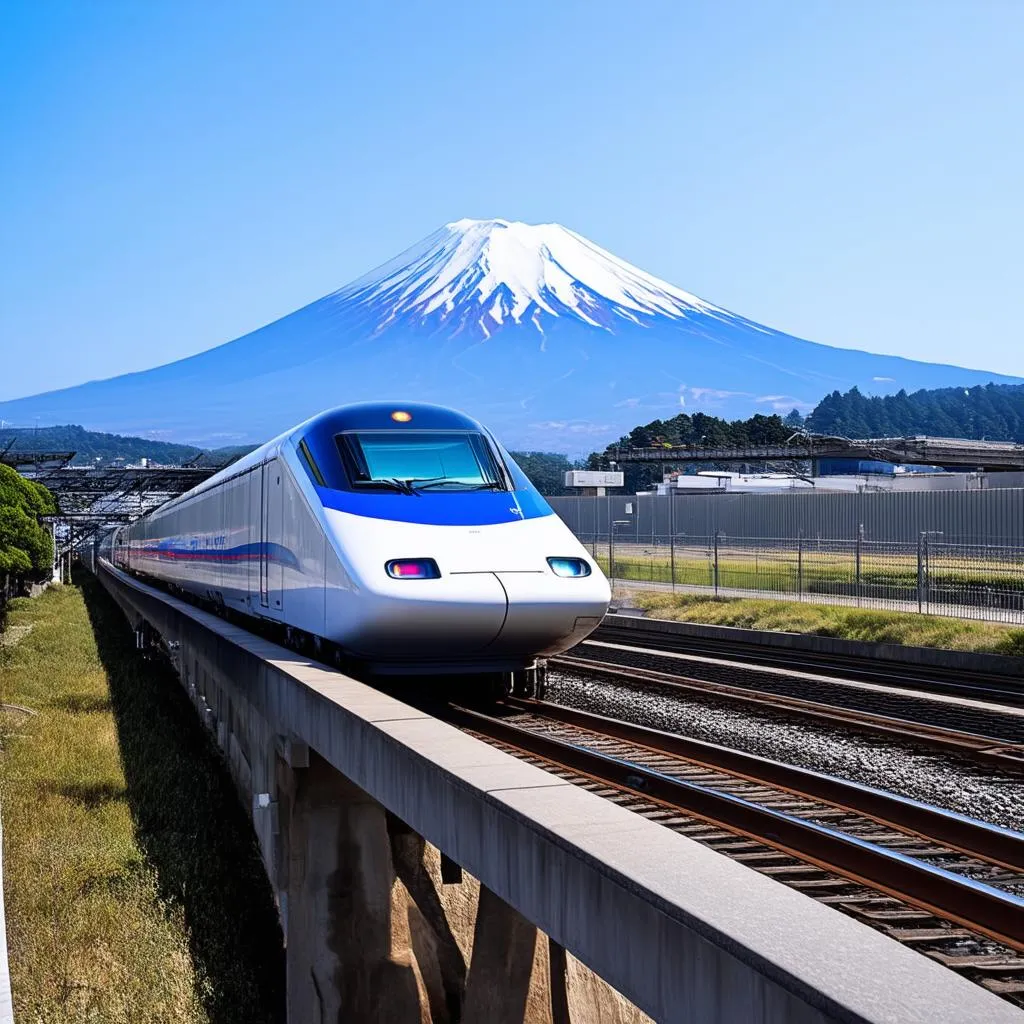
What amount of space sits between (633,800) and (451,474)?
466 centimetres

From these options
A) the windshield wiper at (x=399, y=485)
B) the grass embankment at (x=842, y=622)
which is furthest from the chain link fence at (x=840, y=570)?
the windshield wiper at (x=399, y=485)

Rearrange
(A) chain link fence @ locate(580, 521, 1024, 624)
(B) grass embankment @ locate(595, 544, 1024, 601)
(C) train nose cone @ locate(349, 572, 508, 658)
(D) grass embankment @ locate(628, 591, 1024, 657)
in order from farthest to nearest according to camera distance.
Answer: (B) grass embankment @ locate(595, 544, 1024, 601)
(A) chain link fence @ locate(580, 521, 1024, 624)
(D) grass embankment @ locate(628, 591, 1024, 657)
(C) train nose cone @ locate(349, 572, 508, 658)

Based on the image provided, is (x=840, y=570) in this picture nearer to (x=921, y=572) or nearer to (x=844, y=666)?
(x=921, y=572)

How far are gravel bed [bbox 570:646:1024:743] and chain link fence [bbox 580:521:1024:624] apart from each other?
20.9 ft

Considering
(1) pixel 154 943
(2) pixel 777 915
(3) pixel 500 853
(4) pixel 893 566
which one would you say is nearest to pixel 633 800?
A: (3) pixel 500 853

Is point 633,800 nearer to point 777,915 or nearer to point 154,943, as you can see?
point 777,915

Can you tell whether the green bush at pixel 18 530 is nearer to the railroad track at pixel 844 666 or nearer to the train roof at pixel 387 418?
the railroad track at pixel 844 666

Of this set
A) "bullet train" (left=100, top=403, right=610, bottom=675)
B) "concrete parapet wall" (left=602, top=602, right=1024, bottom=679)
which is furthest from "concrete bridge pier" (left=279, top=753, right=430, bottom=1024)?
"concrete parapet wall" (left=602, top=602, right=1024, bottom=679)

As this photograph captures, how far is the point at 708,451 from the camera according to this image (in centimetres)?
13225

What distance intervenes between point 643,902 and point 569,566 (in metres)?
6.59

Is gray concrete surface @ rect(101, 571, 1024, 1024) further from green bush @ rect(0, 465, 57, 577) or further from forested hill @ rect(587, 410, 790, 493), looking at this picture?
forested hill @ rect(587, 410, 790, 493)

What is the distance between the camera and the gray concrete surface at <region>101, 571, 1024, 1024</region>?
12.4ft

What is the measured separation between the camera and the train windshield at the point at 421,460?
11891 mm

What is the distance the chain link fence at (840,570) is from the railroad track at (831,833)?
12.9 metres
